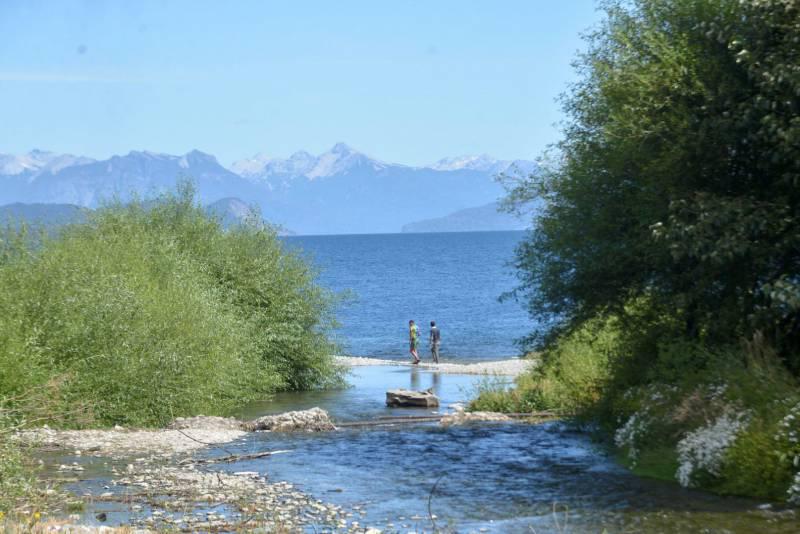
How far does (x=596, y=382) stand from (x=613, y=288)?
3.79 m

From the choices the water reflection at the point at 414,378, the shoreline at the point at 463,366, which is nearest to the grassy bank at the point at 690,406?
the water reflection at the point at 414,378

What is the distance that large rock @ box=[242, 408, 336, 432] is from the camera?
30.8 metres

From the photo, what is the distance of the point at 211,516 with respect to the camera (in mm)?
17156

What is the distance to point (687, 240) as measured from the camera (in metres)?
20.8

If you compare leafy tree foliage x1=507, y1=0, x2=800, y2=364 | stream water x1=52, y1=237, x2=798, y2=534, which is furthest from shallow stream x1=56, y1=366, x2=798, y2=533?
leafy tree foliage x1=507, y1=0, x2=800, y2=364

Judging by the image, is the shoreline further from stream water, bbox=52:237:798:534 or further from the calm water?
stream water, bbox=52:237:798:534

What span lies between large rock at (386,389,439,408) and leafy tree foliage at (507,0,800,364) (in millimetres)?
11830

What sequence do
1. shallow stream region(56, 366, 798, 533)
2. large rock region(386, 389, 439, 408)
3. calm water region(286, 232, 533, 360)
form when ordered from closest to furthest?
shallow stream region(56, 366, 798, 533) < large rock region(386, 389, 439, 408) < calm water region(286, 232, 533, 360)

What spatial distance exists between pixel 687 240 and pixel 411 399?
19352mm

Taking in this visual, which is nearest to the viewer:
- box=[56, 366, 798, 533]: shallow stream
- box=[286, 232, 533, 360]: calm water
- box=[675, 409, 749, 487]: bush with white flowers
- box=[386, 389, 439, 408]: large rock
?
box=[56, 366, 798, 533]: shallow stream

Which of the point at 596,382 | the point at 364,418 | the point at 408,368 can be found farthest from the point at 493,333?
the point at 596,382

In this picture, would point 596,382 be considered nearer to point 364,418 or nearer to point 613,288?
point 613,288

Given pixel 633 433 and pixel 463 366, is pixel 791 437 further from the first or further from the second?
pixel 463 366

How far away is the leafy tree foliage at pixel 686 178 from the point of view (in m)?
20.2
